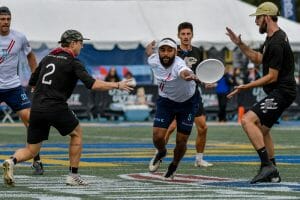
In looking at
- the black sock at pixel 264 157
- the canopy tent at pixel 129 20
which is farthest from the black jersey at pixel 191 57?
the canopy tent at pixel 129 20

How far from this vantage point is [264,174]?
13.8 m

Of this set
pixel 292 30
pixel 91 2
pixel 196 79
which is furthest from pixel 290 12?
pixel 196 79

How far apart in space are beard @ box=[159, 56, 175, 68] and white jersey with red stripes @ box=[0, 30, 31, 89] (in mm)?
2586

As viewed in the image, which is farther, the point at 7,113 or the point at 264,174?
the point at 7,113

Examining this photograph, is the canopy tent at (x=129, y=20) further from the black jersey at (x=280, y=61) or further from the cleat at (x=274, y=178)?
the cleat at (x=274, y=178)

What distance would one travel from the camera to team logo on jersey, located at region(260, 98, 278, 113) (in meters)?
14.1

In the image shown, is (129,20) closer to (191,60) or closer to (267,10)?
(191,60)

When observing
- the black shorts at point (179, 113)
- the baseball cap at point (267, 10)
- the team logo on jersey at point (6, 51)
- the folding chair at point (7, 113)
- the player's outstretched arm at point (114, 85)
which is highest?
the baseball cap at point (267, 10)

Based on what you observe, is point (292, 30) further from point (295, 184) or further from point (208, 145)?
point (295, 184)

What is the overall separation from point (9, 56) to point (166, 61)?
2.77 metres

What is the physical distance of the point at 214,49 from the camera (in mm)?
40594

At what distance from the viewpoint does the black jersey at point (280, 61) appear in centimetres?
1402

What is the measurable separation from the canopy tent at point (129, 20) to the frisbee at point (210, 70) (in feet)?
77.6

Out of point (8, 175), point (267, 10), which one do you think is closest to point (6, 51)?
point (8, 175)
